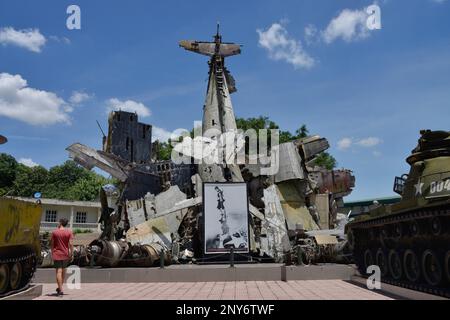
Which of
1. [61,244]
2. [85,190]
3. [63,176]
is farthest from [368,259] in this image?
[63,176]

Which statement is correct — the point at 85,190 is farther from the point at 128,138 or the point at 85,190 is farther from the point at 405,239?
the point at 405,239

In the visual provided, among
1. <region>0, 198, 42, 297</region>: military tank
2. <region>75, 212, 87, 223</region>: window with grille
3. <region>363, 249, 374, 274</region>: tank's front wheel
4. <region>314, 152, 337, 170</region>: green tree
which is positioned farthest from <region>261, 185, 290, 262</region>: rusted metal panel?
<region>75, 212, 87, 223</region>: window with grille

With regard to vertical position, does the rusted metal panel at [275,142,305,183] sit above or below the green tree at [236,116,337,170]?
below

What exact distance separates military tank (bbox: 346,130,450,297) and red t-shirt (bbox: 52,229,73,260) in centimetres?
832

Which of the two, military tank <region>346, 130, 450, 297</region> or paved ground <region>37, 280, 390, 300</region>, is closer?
military tank <region>346, 130, 450, 297</region>

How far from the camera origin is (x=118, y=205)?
90.0 ft

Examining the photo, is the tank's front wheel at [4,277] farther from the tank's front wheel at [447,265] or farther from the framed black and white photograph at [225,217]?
the tank's front wheel at [447,265]

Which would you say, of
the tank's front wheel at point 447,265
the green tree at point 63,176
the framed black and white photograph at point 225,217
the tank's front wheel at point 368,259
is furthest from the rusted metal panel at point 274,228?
the green tree at point 63,176

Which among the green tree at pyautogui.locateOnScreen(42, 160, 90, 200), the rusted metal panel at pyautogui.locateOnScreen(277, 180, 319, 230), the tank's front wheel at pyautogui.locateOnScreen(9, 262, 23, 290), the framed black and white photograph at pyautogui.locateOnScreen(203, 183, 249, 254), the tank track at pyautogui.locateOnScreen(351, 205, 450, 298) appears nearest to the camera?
the tank track at pyautogui.locateOnScreen(351, 205, 450, 298)

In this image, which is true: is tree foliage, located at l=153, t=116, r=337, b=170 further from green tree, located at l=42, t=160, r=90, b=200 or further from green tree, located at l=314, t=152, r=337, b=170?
green tree, located at l=42, t=160, r=90, b=200

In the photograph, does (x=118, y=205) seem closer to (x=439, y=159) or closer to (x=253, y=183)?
(x=253, y=183)

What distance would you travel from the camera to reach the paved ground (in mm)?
9781

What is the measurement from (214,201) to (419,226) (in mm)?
8497
